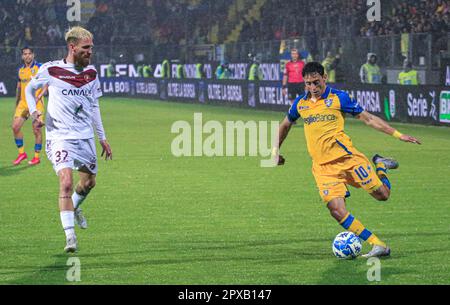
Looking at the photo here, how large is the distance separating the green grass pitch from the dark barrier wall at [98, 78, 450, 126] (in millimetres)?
5343

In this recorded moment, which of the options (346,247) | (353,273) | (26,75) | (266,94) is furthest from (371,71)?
(353,273)

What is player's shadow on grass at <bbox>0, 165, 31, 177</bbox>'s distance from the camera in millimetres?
17828

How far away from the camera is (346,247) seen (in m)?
9.72

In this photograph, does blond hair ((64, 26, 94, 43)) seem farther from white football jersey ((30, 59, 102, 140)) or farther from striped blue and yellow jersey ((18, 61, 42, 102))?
striped blue and yellow jersey ((18, 61, 42, 102))

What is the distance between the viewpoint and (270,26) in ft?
153

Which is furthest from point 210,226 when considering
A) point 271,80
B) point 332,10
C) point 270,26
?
point 270,26

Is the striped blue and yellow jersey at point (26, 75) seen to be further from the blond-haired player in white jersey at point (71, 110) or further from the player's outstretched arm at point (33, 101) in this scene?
the blond-haired player in white jersey at point (71, 110)

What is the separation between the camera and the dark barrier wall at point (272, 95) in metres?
27.1

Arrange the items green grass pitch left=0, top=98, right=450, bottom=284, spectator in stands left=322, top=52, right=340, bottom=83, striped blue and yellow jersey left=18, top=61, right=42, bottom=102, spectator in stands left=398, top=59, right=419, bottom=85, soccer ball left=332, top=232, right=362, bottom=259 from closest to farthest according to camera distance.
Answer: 1. green grass pitch left=0, top=98, right=450, bottom=284
2. soccer ball left=332, top=232, right=362, bottom=259
3. striped blue and yellow jersey left=18, top=61, right=42, bottom=102
4. spectator in stands left=398, top=59, right=419, bottom=85
5. spectator in stands left=322, top=52, right=340, bottom=83

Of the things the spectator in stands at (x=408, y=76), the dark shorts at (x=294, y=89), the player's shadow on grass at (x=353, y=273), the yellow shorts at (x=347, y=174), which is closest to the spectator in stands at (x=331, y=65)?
the spectator in stands at (x=408, y=76)

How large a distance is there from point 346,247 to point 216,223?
2.82 metres

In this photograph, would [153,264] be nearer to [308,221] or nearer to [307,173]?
[308,221]

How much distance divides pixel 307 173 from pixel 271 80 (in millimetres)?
18860

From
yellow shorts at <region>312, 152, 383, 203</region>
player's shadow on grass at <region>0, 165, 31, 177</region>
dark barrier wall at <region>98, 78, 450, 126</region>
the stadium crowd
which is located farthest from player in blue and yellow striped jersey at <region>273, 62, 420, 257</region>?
the stadium crowd
